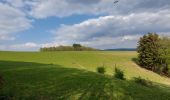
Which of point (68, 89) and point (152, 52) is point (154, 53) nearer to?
point (152, 52)

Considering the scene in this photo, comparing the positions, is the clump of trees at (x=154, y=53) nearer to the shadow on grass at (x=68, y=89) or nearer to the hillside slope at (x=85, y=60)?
the hillside slope at (x=85, y=60)

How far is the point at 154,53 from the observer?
95.3 m

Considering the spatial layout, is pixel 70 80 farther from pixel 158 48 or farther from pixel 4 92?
pixel 158 48

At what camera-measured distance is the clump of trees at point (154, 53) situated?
9506 centimetres

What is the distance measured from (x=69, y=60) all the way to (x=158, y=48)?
81.8ft

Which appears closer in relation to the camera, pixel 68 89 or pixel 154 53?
pixel 68 89

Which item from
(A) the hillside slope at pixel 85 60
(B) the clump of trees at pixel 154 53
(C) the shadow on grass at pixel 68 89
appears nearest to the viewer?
(C) the shadow on grass at pixel 68 89

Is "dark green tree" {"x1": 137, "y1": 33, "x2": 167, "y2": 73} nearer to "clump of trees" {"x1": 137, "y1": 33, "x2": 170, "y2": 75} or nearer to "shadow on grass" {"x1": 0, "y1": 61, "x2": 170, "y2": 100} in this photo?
"clump of trees" {"x1": 137, "y1": 33, "x2": 170, "y2": 75}

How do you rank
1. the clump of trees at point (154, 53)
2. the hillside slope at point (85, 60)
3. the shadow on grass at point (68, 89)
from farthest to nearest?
the clump of trees at point (154, 53), the hillside slope at point (85, 60), the shadow on grass at point (68, 89)

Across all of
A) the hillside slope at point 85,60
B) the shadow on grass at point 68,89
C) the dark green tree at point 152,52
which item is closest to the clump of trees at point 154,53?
the dark green tree at point 152,52

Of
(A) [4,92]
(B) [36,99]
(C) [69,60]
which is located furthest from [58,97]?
(C) [69,60]

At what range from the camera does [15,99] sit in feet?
69.1

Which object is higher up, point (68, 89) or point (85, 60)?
point (68, 89)

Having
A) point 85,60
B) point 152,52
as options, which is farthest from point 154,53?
point 85,60
